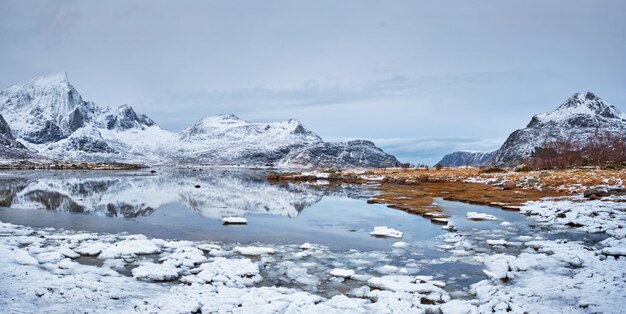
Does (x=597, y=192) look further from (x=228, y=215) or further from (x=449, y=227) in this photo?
(x=228, y=215)

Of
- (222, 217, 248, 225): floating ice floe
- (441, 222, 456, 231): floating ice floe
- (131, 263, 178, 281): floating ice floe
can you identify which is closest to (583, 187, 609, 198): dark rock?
(441, 222, 456, 231): floating ice floe

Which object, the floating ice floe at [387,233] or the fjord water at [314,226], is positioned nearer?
the fjord water at [314,226]

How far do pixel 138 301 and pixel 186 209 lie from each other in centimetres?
2526

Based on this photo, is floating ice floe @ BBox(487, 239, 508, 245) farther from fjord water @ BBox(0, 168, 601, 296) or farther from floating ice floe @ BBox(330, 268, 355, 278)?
floating ice floe @ BBox(330, 268, 355, 278)

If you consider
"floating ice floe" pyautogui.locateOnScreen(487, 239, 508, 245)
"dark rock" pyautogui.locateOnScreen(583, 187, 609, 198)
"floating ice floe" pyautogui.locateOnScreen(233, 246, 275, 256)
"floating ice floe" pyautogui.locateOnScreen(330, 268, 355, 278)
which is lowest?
"floating ice floe" pyautogui.locateOnScreen(330, 268, 355, 278)

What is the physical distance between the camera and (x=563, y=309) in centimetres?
1094

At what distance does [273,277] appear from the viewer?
14.9m

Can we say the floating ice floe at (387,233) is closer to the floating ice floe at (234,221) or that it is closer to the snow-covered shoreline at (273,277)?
the snow-covered shoreline at (273,277)

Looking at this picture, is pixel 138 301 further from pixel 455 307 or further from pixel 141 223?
pixel 141 223

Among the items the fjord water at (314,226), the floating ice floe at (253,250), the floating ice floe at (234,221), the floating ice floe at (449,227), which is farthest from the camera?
the floating ice floe at (234,221)

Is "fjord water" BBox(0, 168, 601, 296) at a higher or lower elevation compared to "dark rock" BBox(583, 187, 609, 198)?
lower

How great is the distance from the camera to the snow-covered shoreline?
36.9 ft

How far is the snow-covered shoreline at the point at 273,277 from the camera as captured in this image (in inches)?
443

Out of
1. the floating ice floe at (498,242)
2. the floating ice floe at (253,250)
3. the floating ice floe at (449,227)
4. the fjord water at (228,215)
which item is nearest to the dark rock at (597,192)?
the fjord water at (228,215)
